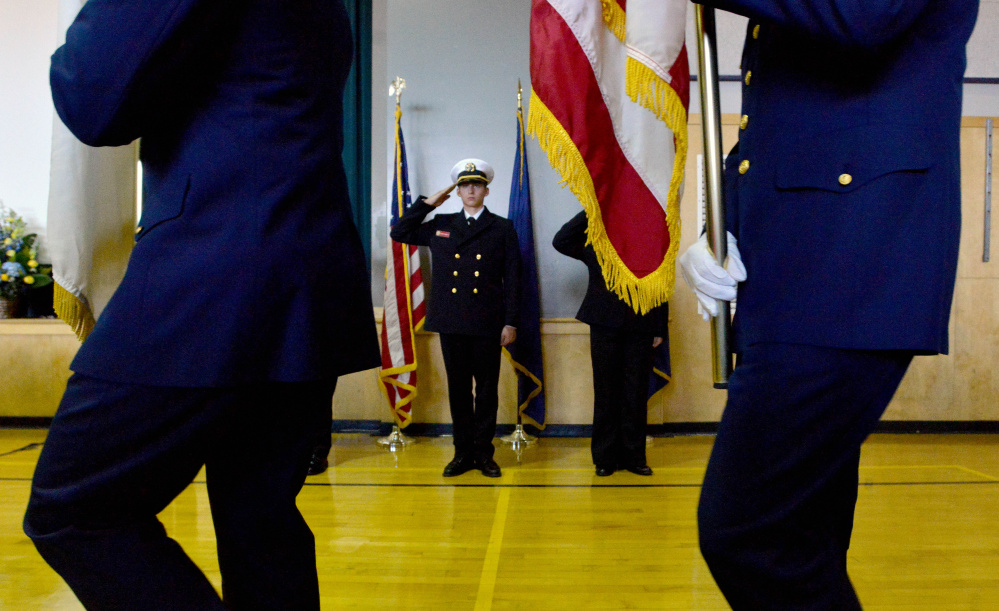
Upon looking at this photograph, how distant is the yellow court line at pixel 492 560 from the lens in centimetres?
178

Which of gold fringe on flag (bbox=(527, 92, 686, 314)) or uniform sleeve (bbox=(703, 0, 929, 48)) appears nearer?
uniform sleeve (bbox=(703, 0, 929, 48))

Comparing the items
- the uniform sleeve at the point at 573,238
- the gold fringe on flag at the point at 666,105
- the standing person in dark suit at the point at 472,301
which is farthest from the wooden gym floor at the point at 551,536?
the uniform sleeve at the point at 573,238

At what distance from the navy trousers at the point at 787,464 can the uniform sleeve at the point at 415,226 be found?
9.80 ft

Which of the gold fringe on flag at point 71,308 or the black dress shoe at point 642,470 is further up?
the gold fringe on flag at point 71,308

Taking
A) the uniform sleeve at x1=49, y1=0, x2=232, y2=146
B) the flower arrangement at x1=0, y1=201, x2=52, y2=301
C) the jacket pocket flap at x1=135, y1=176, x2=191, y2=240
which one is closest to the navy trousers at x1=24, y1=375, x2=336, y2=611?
the jacket pocket flap at x1=135, y1=176, x2=191, y2=240

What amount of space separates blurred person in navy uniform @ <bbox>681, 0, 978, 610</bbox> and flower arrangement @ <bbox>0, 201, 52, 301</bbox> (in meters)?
5.21

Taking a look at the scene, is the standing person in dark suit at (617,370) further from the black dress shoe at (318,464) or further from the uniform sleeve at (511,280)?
the black dress shoe at (318,464)

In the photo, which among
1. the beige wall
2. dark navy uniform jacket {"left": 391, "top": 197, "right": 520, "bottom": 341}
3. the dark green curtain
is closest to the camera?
dark navy uniform jacket {"left": 391, "top": 197, "right": 520, "bottom": 341}

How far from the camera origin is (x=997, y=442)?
423 cm

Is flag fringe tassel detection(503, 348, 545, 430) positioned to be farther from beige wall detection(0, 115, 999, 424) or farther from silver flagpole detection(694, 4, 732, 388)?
silver flagpole detection(694, 4, 732, 388)

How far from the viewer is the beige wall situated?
14.2ft

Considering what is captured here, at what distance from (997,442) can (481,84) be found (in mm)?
4098

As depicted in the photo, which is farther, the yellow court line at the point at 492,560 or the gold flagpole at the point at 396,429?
the gold flagpole at the point at 396,429

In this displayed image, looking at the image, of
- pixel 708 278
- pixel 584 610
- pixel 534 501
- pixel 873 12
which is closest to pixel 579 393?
pixel 534 501
